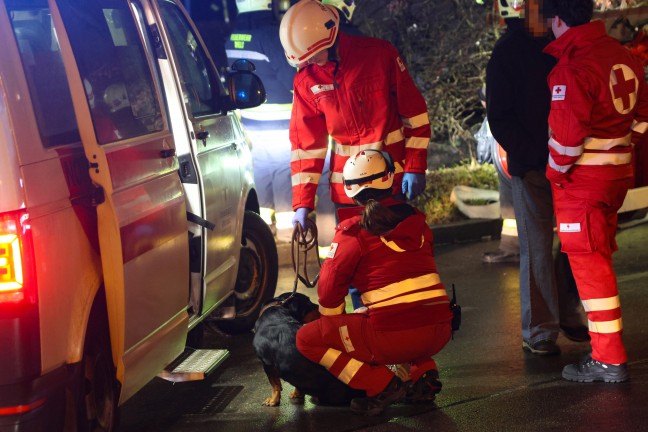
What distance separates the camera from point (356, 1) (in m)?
11.0

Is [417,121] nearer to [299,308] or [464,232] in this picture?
[299,308]

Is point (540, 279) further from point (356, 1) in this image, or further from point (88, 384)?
point (356, 1)

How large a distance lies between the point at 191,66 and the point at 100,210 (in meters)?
2.21

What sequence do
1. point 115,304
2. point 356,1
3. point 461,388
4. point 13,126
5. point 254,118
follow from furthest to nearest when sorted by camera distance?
1. point 356,1
2. point 254,118
3. point 461,388
4. point 115,304
5. point 13,126

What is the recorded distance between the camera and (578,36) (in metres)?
4.90

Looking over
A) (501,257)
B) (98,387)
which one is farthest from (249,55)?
(98,387)

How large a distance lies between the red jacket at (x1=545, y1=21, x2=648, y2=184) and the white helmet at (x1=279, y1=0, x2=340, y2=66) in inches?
45.0

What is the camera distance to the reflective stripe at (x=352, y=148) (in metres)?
5.48

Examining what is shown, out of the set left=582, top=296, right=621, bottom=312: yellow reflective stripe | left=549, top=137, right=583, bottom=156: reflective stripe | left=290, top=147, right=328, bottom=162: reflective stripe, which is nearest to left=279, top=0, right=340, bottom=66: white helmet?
left=290, top=147, right=328, bottom=162: reflective stripe

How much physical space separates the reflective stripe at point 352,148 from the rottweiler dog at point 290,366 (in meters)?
0.97

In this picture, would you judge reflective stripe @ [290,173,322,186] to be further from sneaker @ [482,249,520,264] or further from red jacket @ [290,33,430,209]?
sneaker @ [482,249,520,264]

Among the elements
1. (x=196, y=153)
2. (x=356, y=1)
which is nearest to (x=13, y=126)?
(x=196, y=153)

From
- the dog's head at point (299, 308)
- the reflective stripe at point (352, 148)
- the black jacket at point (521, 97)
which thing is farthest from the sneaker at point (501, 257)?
the dog's head at point (299, 308)

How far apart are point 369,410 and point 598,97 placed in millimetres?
1836
